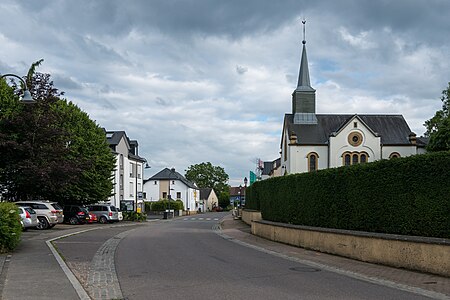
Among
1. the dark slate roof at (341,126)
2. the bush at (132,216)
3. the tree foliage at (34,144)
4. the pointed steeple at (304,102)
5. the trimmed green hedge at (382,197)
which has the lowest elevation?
the bush at (132,216)

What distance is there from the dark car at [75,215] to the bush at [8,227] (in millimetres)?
25090

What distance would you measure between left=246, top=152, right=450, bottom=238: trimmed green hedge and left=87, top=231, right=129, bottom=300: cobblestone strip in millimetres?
7463

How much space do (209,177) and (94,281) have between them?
146m

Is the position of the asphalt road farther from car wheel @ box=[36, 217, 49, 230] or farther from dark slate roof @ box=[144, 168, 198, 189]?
dark slate roof @ box=[144, 168, 198, 189]

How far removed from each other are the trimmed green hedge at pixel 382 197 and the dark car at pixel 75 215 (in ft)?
78.0

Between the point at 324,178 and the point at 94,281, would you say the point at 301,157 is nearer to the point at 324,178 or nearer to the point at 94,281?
the point at 324,178

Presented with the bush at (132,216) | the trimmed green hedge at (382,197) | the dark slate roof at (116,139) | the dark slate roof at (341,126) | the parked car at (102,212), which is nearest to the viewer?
the trimmed green hedge at (382,197)

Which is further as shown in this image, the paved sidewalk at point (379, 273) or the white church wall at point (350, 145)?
the white church wall at point (350, 145)

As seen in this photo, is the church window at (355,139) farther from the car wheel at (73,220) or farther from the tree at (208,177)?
the tree at (208,177)

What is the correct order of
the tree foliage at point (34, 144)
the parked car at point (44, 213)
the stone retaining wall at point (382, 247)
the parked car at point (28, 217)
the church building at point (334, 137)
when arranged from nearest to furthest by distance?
the stone retaining wall at point (382, 247)
the parked car at point (28, 217)
the parked car at point (44, 213)
the tree foliage at point (34, 144)
the church building at point (334, 137)

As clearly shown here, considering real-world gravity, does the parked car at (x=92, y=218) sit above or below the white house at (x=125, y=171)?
below

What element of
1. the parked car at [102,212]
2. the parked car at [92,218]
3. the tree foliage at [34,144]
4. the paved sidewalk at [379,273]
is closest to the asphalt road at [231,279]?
the paved sidewalk at [379,273]

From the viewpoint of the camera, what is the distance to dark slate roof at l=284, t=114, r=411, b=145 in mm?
66875

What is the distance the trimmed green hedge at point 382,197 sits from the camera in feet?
42.8
